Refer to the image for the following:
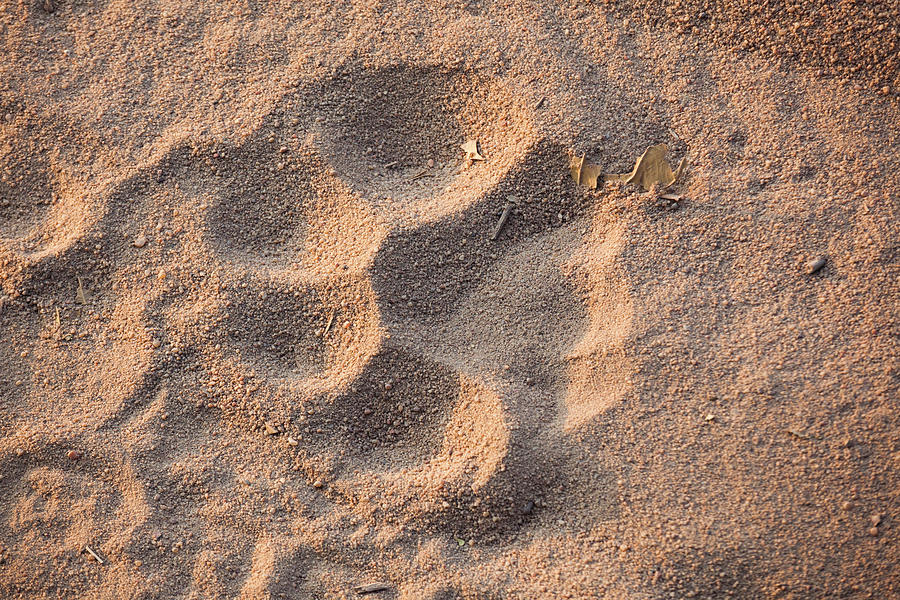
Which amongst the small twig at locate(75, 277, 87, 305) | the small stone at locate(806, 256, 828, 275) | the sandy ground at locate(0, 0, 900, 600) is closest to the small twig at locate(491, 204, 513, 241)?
the sandy ground at locate(0, 0, 900, 600)

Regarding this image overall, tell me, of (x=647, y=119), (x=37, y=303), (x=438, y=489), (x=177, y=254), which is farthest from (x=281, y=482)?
(x=647, y=119)

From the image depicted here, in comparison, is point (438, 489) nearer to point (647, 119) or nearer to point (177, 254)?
point (177, 254)

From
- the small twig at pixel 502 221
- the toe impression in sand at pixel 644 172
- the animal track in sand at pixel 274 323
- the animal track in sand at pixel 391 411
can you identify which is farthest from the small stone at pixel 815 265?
the animal track in sand at pixel 274 323

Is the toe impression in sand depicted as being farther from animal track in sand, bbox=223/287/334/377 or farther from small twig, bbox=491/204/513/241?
animal track in sand, bbox=223/287/334/377

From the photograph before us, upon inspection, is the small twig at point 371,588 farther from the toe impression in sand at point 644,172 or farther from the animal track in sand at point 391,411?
the toe impression in sand at point 644,172

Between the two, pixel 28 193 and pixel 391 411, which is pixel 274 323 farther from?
pixel 28 193

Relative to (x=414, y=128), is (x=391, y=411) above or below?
below

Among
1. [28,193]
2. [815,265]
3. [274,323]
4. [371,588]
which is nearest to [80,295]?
[28,193]
